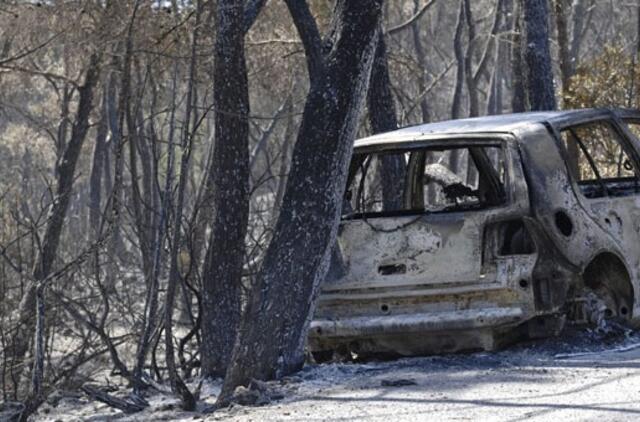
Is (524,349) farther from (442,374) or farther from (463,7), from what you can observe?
(463,7)

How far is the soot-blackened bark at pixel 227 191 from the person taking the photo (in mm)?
11445

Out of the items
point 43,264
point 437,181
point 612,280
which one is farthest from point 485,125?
point 43,264

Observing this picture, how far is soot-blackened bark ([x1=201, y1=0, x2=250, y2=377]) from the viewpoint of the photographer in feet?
37.6

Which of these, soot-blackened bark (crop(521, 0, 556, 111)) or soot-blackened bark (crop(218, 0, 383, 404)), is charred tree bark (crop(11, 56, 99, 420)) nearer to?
soot-blackened bark (crop(218, 0, 383, 404))

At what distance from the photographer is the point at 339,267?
10523 mm

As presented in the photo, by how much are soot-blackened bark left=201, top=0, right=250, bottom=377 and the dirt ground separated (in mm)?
547

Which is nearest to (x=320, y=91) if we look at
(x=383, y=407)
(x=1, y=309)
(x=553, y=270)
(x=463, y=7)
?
(x=553, y=270)

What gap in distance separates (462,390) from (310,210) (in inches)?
70.2

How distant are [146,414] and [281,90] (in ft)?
81.3

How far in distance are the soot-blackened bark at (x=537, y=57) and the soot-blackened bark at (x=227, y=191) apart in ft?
23.2

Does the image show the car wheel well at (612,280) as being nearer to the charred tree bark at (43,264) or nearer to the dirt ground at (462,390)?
the dirt ground at (462,390)

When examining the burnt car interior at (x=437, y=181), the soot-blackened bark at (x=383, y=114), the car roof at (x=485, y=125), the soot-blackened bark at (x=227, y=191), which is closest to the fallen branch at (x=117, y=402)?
the soot-blackened bark at (x=227, y=191)

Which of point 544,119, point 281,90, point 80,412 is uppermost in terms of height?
point 281,90

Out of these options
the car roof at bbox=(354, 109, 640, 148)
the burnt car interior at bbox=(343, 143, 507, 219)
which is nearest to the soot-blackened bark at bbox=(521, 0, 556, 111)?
the burnt car interior at bbox=(343, 143, 507, 219)
